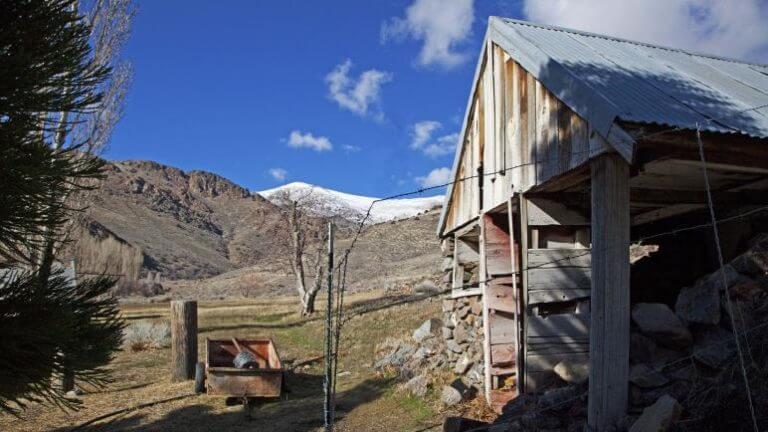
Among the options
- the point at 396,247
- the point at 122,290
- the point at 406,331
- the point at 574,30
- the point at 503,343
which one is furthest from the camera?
the point at 122,290

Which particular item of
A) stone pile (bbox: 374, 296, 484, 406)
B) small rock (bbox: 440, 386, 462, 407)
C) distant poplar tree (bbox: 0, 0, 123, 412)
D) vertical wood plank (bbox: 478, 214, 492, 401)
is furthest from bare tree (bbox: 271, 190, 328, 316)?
distant poplar tree (bbox: 0, 0, 123, 412)

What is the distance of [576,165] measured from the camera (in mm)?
6668

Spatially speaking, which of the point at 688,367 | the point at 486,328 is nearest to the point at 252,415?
the point at 486,328

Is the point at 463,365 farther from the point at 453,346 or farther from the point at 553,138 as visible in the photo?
the point at 553,138

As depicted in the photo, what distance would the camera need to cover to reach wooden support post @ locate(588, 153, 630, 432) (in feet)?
18.9

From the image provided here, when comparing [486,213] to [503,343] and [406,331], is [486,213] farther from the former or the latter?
[406,331]

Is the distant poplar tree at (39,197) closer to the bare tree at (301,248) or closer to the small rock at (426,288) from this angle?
the bare tree at (301,248)

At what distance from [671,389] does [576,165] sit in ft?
8.14

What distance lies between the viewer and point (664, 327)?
6477 millimetres

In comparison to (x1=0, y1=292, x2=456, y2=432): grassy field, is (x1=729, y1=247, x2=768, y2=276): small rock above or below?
above

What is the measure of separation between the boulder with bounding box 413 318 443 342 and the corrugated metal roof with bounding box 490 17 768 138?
21.7ft

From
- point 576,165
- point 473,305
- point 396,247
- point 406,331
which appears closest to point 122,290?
point 396,247

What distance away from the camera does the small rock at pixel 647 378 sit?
583cm

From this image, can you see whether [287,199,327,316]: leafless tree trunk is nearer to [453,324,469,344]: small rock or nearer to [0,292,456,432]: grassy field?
[0,292,456,432]: grassy field
